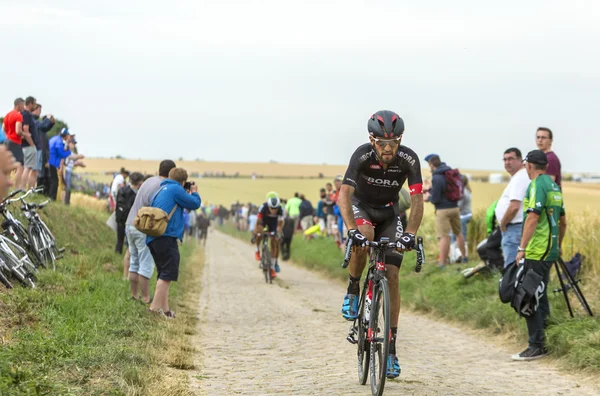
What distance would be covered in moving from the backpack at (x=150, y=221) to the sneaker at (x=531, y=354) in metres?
4.93

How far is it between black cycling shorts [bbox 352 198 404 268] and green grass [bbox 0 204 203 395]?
7.49ft

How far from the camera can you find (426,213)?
25453 millimetres

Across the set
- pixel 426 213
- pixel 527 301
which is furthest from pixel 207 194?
pixel 527 301

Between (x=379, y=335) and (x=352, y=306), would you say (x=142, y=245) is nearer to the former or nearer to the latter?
(x=352, y=306)

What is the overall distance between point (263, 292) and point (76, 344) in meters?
10.8

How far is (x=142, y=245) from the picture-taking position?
13195 mm

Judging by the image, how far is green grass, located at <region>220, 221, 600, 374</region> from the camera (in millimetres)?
10047

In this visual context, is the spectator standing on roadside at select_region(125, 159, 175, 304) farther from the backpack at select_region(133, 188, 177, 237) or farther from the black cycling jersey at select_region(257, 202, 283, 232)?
the black cycling jersey at select_region(257, 202, 283, 232)

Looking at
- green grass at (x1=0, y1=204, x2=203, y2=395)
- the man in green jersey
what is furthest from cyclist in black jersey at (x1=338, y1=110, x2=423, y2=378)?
the man in green jersey

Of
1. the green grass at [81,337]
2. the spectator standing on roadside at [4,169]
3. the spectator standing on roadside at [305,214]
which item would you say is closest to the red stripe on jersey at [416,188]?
the green grass at [81,337]

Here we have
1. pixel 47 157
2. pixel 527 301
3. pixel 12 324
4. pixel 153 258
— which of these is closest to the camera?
pixel 12 324

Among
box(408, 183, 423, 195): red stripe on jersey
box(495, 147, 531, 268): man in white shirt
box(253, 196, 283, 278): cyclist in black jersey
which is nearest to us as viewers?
box(408, 183, 423, 195): red stripe on jersey

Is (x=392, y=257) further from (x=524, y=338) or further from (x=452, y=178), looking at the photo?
(x=452, y=178)

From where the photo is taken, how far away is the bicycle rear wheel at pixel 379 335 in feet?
23.7
